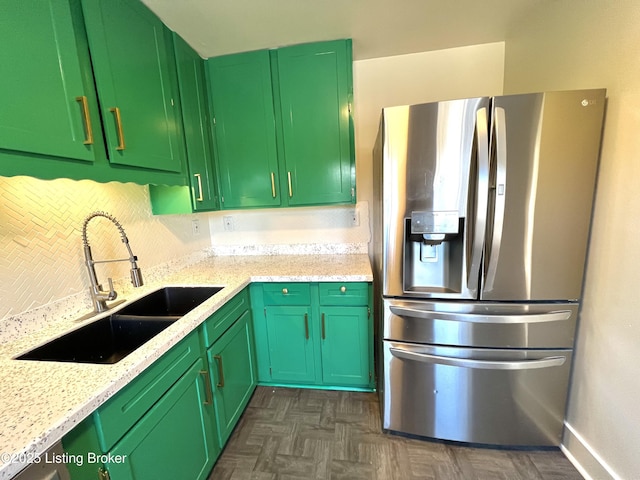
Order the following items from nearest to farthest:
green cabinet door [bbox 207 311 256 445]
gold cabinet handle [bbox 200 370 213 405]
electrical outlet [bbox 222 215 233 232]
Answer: gold cabinet handle [bbox 200 370 213 405] → green cabinet door [bbox 207 311 256 445] → electrical outlet [bbox 222 215 233 232]

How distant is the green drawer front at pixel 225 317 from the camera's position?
1260mm

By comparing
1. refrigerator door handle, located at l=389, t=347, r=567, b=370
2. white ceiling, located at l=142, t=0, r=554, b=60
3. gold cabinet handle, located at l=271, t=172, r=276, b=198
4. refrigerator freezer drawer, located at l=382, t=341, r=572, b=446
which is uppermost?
white ceiling, located at l=142, t=0, r=554, b=60

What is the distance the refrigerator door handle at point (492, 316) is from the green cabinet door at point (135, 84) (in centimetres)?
155

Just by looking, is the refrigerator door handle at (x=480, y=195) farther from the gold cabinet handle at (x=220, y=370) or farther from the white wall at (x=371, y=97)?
the gold cabinet handle at (x=220, y=370)

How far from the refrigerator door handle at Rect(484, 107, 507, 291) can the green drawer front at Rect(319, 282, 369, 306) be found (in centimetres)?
70

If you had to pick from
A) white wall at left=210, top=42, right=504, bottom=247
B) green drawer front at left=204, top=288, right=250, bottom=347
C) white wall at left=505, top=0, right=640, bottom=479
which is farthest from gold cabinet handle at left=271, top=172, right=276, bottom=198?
white wall at left=505, top=0, right=640, bottom=479

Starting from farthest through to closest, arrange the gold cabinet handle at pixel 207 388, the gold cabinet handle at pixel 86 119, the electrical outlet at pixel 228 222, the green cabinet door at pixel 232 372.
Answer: the electrical outlet at pixel 228 222
the green cabinet door at pixel 232 372
the gold cabinet handle at pixel 207 388
the gold cabinet handle at pixel 86 119

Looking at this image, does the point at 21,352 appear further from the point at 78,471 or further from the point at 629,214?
the point at 629,214

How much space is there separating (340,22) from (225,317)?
1845 millimetres

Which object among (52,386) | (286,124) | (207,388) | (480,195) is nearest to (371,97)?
(286,124)

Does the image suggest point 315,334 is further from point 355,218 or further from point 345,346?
point 355,218

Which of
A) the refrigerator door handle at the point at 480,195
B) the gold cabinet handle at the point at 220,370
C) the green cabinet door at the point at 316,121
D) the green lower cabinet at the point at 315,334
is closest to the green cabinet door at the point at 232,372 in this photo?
the gold cabinet handle at the point at 220,370

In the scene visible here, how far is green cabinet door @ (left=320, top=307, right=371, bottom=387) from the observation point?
1.70 metres

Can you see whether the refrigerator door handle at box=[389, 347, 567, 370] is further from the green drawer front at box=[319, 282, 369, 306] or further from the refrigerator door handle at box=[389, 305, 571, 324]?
the green drawer front at box=[319, 282, 369, 306]
